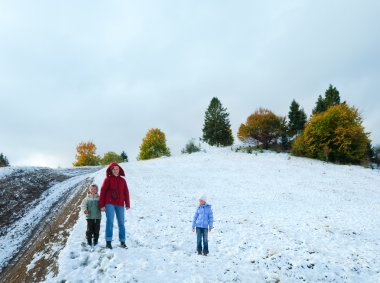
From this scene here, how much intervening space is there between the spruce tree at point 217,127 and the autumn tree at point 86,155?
3389 cm

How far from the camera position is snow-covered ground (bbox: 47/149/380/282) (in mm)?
9359

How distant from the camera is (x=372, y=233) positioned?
16.3m

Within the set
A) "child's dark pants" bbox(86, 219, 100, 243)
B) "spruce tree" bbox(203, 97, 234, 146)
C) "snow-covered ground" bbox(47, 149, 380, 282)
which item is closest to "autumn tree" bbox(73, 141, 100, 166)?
"spruce tree" bbox(203, 97, 234, 146)

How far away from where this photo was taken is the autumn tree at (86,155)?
78438 millimetres

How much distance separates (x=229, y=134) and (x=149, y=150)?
26.0 m

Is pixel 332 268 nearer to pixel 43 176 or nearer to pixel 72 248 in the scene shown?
pixel 72 248

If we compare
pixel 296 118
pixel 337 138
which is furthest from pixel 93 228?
pixel 296 118

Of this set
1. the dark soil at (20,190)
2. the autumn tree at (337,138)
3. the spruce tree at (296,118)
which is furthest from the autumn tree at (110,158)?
the autumn tree at (337,138)

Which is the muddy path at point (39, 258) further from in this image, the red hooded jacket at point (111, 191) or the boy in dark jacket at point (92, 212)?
the red hooded jacket at point (111, 191)

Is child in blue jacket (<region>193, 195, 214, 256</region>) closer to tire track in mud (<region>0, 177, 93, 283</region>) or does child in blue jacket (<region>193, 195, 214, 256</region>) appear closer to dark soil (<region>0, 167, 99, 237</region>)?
tire track in mud (<region>0, 177, 93, 283</region>)

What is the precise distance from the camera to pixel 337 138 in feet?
135

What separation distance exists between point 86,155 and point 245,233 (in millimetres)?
71110

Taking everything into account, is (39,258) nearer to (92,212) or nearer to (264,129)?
(92,212)

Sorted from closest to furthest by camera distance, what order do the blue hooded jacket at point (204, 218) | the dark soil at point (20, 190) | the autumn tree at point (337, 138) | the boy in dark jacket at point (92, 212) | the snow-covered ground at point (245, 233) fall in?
1. the snow-covered ground at point (245, 233)
2. the boy in dark jacket at point (92, 212)
3. the blue hooded jacket at point (204, 218)
4. the dark soil at point (20, 190)
5. the autumn tree at point (337, 138)
